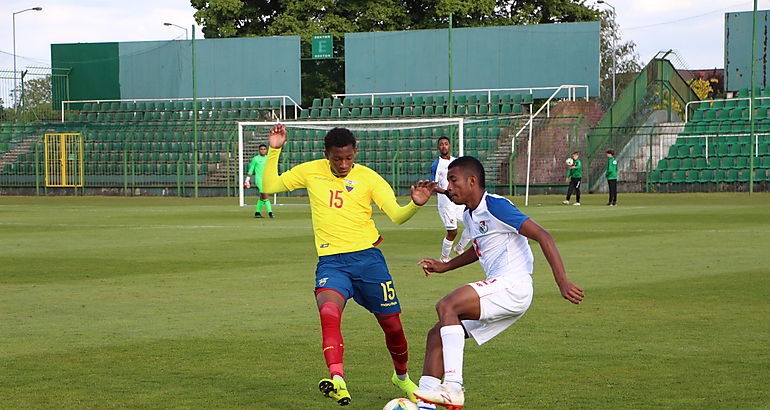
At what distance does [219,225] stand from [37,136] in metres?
29.4

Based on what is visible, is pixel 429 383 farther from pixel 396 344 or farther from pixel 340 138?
pixel 340 138

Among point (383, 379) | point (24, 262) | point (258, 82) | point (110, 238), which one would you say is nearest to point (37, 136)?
point (258, 82)

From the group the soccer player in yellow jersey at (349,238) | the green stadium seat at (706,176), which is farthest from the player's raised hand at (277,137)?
the green stadium seat at (706,176)

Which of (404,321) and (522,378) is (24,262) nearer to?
(404,321)

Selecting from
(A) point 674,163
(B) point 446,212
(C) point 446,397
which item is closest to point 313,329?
(C) point 446,397

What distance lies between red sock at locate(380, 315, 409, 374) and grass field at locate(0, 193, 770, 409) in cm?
24

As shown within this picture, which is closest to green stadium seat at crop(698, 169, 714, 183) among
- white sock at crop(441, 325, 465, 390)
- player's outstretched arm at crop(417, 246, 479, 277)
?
player's outstretched arm at crop(417, 246, 479, 277)

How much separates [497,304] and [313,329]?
3605 mm

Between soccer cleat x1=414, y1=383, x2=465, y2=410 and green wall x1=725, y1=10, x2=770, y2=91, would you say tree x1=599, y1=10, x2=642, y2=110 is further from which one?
soccer cleat x1=414, y1=383, x2=465, y2=410

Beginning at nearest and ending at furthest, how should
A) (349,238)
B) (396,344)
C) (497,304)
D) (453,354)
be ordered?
(453,354) → (497,304) → (396,344) → (349,238)

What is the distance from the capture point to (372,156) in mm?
44312

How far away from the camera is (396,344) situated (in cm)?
658

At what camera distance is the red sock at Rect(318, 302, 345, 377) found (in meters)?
6.11

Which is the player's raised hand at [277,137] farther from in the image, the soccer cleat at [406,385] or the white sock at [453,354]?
the white sock at [453,354]
